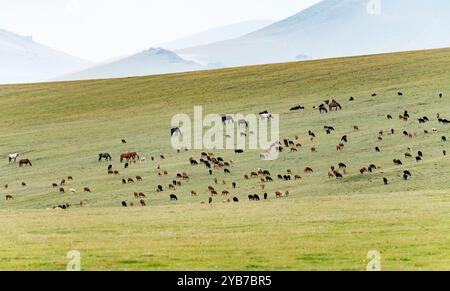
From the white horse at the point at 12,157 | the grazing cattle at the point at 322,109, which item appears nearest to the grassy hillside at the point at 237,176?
the grazing cattle at the point at 322,109

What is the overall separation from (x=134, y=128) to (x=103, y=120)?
9.18m

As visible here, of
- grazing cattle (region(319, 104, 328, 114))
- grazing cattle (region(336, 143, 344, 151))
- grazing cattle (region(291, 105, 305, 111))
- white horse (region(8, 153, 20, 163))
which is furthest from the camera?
grazing cattle (region(291, 105, 305, 111))

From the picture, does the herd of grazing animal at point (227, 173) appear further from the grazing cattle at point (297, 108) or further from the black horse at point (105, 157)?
the grazing cattle at point (297, 108)

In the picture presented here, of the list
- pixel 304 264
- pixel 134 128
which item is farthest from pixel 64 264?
pixel 134 128

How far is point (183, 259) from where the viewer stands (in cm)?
2117

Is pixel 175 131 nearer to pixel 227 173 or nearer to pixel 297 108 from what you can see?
pixel 297 108

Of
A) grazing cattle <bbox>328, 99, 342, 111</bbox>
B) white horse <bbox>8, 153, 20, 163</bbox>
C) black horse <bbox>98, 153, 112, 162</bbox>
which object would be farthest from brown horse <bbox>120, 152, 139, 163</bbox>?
grazing cattle <bbox>328, 99, 342, 111</bbox>

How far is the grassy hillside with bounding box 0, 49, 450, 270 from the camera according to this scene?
22.9m

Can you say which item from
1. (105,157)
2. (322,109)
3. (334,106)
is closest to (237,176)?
(105,157)

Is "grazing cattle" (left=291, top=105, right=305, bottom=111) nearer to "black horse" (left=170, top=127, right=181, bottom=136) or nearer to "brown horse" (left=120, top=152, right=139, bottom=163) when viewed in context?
"black horse" (left=170, top=127, right=181, bottom=136)

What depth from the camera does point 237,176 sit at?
52906 millimetres

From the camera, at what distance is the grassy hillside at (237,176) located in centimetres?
2288

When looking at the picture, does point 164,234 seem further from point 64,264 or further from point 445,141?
point 445,141

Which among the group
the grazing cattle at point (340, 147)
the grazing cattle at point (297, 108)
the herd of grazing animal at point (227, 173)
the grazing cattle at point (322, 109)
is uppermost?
the grazing cattle at point (297, 108)
